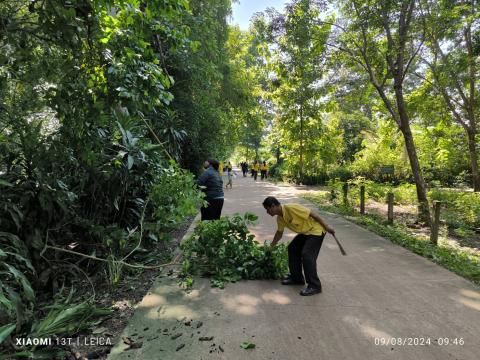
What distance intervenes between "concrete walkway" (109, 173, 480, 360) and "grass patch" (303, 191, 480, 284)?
1.19ft

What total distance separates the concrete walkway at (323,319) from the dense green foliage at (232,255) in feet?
0.66

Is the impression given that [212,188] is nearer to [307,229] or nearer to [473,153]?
[307,229]

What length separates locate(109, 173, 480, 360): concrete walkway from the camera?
10.1 feet

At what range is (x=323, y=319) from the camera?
365 centimetres

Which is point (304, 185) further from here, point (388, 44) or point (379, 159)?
point (388, 44)

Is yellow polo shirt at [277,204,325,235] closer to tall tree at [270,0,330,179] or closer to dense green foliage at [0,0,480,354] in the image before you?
dense green foliage at [0,0,480,354]

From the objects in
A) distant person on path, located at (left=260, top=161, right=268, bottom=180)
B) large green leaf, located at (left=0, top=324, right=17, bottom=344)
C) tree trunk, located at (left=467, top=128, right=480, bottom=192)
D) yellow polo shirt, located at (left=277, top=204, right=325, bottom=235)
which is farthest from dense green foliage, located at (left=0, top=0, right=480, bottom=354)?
distant person on path, located at (left=260, top=161, right=268, bottom=180)

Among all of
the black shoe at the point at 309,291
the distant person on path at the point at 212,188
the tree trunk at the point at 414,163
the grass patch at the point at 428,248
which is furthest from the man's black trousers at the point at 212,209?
the tree trunk at the point at 414,163

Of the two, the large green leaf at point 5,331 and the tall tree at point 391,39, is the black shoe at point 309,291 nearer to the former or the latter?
the large green leaf at point 5,331

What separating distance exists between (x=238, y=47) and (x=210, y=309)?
16.8 m

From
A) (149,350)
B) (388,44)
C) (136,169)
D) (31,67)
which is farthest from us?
(388,44)

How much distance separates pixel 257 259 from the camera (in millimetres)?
4953

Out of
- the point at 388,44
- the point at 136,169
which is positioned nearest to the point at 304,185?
the point at 388,44

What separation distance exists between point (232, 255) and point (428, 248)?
4166 mm
